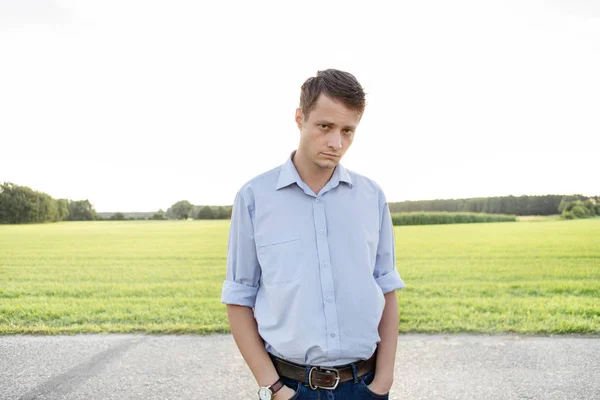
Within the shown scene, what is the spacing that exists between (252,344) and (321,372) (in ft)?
1.05

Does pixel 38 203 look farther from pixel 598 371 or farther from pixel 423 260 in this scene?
pixel 598 371

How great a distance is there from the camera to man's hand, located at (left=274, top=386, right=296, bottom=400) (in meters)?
1.98

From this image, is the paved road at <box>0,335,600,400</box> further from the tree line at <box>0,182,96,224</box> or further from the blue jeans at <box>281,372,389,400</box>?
the tree line at <box>0,182,96,224</box>

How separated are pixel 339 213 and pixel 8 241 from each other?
2469 cm

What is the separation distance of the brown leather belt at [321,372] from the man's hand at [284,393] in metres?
0.05

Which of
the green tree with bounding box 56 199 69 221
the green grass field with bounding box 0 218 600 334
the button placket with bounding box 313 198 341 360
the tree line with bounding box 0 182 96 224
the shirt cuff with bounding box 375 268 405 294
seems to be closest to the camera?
the button placket with bounding box 313 198 341 360

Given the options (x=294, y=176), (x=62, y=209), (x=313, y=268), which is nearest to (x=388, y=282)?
(x=313, y=268)

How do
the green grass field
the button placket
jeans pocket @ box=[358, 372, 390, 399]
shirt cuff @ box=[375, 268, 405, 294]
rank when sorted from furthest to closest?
the green grass field < shirt cuff @ box=[375, 268, 405, 294] < jeans pocket @ box=[358, 372, 390, 399] < the button placket

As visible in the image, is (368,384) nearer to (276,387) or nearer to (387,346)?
(387,346)

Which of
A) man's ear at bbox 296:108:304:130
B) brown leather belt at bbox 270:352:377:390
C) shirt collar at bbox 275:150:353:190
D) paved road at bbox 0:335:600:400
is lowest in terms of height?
paved road at bbox 0:335:600:400

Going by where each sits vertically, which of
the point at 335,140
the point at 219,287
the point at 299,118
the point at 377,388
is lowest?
the point at 219,287

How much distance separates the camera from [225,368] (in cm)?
466

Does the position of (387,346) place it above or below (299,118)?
below

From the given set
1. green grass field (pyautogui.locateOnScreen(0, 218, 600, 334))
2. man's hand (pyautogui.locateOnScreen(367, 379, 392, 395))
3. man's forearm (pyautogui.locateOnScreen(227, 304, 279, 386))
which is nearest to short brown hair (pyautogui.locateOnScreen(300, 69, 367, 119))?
man's forearm (pyautogui.locateOnScreen(227, 304, 279, 386))
